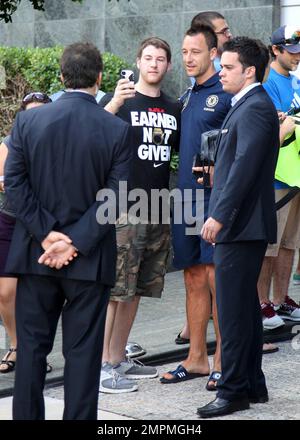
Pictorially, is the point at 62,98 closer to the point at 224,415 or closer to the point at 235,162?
the point at 235,162

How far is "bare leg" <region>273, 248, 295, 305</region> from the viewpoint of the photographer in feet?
28.0

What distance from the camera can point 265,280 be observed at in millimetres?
8227

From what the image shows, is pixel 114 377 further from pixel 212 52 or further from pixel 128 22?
pixel 128 22

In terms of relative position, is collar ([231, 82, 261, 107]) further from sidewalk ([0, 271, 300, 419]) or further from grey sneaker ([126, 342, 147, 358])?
grey sneaker ([126, 342, 147, 358])

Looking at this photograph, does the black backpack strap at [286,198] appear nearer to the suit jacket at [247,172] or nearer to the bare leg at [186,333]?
the bare leg at [186,333]

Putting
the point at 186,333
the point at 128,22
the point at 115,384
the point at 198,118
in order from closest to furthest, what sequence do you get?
the point at 115,384, the point at 198,118, the point at 186,333, the point at 128,22

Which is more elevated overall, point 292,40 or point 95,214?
point 292,40

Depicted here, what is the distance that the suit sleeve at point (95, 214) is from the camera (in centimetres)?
526

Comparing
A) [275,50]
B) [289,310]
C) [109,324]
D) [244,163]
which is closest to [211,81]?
[244,163]

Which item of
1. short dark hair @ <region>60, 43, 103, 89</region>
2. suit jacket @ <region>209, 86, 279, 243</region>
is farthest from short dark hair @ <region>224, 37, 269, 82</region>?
short dark hair @ <region>60, 43, 103, 89</region>

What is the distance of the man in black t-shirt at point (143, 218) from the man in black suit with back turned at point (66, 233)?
1405mm

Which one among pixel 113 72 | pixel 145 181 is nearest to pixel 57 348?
pixel 145 181

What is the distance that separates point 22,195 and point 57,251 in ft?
1.12

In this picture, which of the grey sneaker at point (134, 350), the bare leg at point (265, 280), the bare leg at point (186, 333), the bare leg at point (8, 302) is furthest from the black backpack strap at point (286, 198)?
the bare leg at point (8, 302)
